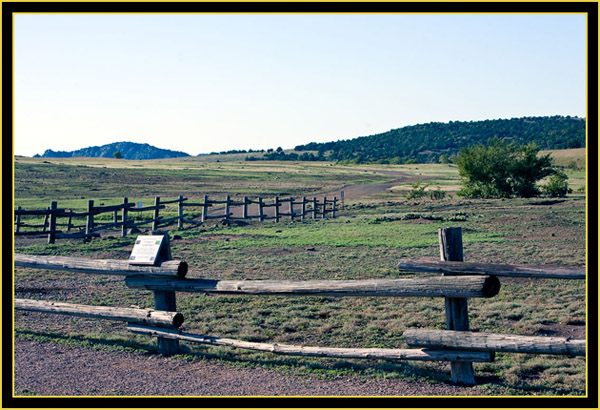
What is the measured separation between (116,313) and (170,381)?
65.1 inches

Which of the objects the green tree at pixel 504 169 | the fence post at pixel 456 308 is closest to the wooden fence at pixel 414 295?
the fence post at pixel 456 308

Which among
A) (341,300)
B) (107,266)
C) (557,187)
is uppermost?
(557,187)

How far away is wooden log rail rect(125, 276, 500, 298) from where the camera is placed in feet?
19.1

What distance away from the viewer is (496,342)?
5.77 m

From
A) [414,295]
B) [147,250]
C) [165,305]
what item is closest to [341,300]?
[165,305]

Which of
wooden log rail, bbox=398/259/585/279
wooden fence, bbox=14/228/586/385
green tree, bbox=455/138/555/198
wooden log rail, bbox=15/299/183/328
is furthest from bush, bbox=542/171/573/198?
wooden log rail, bbox=15/299/183/328

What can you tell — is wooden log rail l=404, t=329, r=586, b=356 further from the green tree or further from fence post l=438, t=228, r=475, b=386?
the green tree

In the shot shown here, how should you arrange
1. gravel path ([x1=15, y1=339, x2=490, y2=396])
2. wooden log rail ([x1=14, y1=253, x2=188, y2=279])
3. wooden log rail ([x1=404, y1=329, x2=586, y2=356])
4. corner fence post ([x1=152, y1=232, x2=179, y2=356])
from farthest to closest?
corner fence post ([x1=152, y1=232, x2=179, y2=356]), wooden log rail ([x1=14, y1=253, x2=188, y2=279]), gravel path ([x1=15, y1=339, x2=490, y2=396]), wooden log rail ([x1=404, y1=329, x2=586, y2=356])

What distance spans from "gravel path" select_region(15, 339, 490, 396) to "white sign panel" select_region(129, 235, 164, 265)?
115 cm

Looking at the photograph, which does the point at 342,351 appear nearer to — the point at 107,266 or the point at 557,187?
the point at 107,266

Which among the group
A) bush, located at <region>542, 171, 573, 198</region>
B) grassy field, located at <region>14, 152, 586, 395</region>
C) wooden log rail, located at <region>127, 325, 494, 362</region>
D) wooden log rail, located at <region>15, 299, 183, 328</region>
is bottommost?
grassy field, located at <region>14, 152, 586, 395</region>

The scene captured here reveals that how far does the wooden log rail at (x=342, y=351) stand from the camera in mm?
6000

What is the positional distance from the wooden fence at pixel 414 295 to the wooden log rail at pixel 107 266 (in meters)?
0.01

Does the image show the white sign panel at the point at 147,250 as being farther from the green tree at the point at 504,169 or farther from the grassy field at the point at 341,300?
the green tree at the point at 504,169
